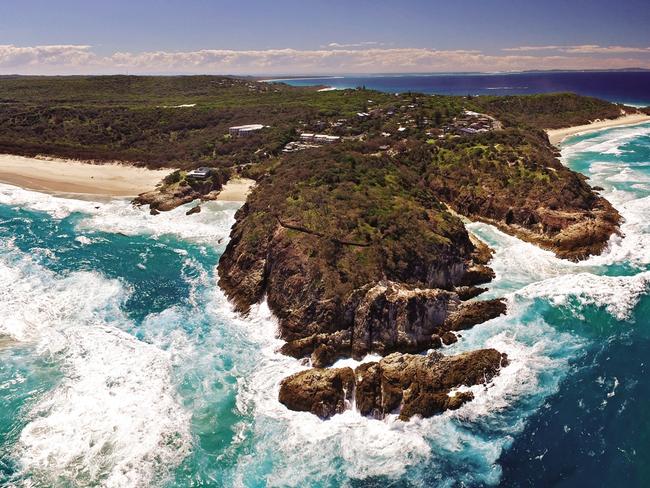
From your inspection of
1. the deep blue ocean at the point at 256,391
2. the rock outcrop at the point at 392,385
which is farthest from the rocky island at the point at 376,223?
the deep blue ocean at the point at 256,391

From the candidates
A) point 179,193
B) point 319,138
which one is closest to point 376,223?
point 179,193

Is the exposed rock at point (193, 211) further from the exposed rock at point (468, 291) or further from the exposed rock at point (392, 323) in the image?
the exposed rock at point (468, 291)

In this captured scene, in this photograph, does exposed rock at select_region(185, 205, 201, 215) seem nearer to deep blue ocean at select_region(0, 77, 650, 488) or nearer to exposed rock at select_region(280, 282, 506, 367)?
deep blue ocean at select_region(0, 77, 650, 488)

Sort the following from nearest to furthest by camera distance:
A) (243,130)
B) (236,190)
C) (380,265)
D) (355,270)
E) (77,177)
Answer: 1. (355,270)
2. (380,265)
3. (236,190)
4. (77,177)
5. (243,130)

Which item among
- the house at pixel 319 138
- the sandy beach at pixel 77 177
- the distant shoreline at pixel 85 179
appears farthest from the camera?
the house at pixel 319 138

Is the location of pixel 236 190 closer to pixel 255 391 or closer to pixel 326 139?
pixel 326 139

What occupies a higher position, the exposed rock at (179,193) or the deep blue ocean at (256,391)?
the exposed rock at (179,193)
